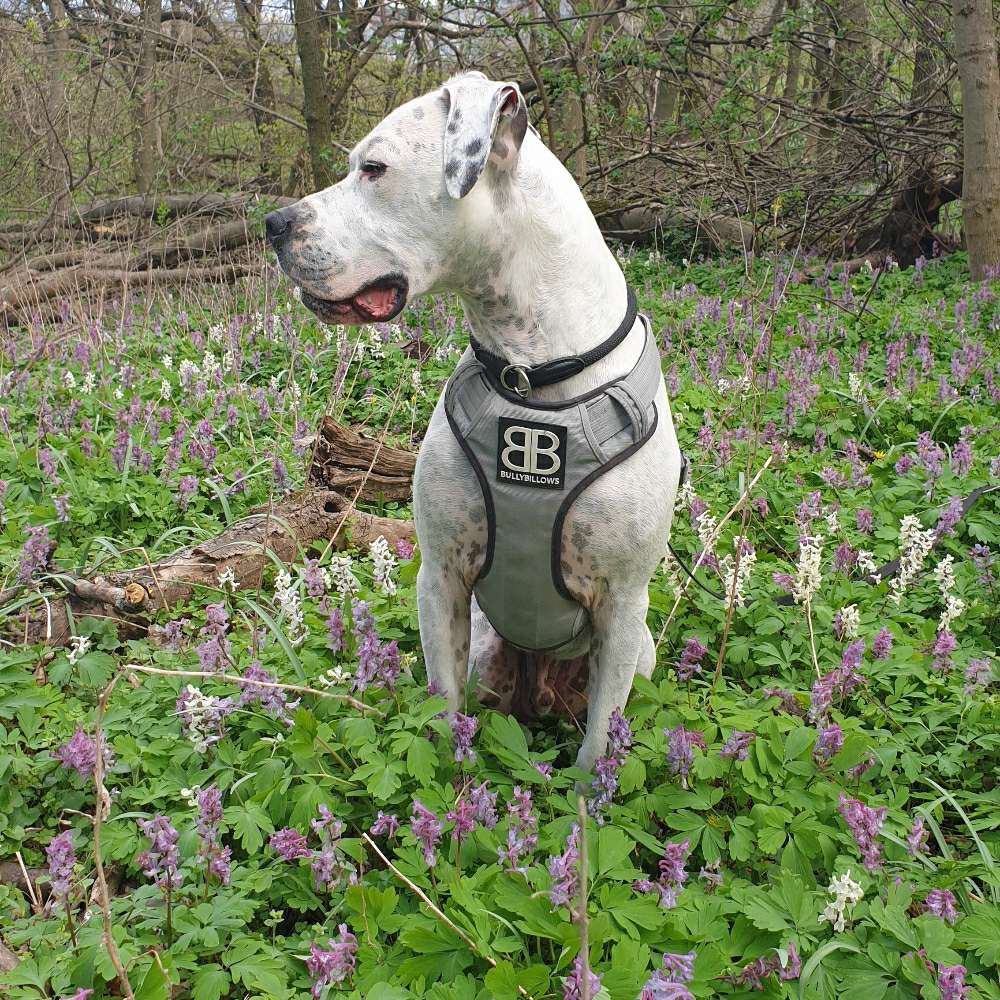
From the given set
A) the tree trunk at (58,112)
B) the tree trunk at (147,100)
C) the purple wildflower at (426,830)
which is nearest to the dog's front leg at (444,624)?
the purple wildflower at (426,830)

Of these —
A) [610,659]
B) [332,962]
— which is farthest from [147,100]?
[332,962]

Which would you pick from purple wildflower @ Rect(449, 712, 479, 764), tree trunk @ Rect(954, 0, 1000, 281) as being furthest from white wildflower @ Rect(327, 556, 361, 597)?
tree trunk @ Rect(954, 0, 1000, 281)

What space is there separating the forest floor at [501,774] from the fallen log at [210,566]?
0.26 feet

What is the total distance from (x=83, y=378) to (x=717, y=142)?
6.45 metres

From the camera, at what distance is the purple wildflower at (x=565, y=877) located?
1.95 m

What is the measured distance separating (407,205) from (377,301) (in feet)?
0.81

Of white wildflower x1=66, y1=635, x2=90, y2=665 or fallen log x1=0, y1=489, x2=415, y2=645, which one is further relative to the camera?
fallen log x1=0, y1=489, x2=415, y2=645

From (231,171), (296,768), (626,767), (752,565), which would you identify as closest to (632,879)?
(626,767)

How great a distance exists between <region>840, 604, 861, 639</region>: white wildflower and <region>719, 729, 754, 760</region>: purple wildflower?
2.56 ft

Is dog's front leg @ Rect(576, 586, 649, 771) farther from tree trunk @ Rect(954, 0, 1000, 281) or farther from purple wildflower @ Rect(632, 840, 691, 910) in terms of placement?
tree trunk @ Rect(954, 0, 1000, 281)

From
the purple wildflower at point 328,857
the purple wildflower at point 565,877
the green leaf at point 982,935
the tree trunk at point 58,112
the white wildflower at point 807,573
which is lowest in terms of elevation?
the green leaf at point 982,935

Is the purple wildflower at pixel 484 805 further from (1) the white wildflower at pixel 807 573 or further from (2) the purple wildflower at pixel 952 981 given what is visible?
(1) the white wildflower at pixel 807 573

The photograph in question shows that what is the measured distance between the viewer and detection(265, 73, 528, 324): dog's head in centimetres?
229

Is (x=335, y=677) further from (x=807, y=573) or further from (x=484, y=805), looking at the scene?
(x=807, y=573)
